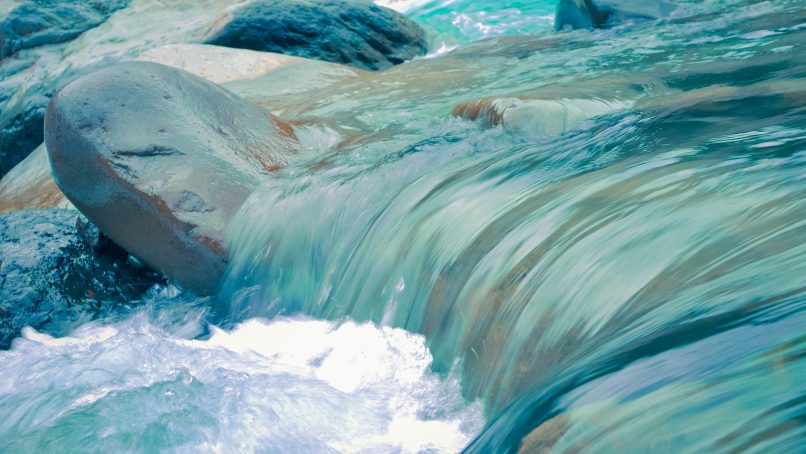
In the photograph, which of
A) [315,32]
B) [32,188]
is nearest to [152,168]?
[32,188]

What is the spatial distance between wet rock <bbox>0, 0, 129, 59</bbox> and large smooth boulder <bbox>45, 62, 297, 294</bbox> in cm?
562

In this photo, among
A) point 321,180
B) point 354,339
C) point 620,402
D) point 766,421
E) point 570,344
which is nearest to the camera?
point 766,421

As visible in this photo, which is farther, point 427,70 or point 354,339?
point 427,70

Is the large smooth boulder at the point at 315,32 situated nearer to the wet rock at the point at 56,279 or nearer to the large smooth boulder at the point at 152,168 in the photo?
the large smooth boulder at the point at 152,168

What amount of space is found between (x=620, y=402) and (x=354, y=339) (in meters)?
1.68

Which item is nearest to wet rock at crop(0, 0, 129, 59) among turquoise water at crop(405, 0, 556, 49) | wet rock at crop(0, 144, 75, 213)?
wet rock at crop(0, 144, 75, 213)

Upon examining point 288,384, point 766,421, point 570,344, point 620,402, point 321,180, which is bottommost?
point 288,384

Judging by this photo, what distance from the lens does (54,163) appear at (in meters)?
4.19

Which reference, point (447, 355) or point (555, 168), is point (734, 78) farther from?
Answer: point (447, 355)

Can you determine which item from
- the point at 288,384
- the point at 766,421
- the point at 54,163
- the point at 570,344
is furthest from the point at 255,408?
the point at 54,163

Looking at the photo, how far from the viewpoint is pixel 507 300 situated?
253cm

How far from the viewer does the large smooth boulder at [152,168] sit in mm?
3955

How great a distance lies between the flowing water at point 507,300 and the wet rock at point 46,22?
5903mm

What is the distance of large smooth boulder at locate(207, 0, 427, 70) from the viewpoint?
7.80 metres
